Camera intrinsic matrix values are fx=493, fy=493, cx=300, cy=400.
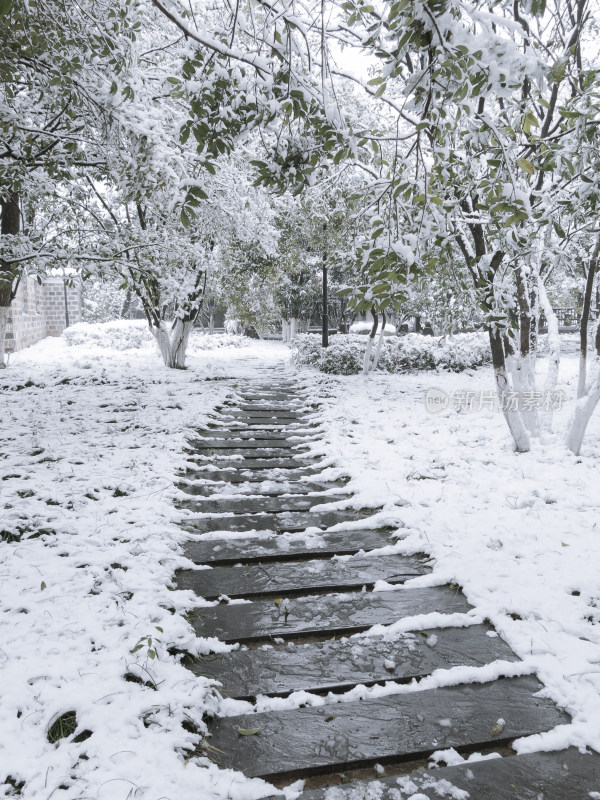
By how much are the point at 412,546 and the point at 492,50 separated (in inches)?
112

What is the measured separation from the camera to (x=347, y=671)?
2250mm

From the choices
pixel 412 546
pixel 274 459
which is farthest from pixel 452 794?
pixel 274 459

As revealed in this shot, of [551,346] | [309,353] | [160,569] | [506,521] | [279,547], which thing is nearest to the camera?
[160,569]

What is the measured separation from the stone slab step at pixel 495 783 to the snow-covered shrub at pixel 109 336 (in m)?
17.5

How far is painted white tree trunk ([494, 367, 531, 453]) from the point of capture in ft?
18.6

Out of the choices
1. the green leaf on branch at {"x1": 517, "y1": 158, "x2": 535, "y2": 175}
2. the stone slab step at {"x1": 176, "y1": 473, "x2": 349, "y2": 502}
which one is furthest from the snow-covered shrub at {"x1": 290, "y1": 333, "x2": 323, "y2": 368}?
the green leaf on branch at {"x1": 517, "y1": 158, "x2": 535, "y2": 175}

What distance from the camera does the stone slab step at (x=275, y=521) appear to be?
3.74 m

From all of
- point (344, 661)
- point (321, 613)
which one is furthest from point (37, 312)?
point (344, 661)

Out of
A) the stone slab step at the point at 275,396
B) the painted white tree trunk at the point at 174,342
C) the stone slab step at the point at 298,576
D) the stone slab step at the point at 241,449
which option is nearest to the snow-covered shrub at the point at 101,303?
the painted white tree trunk at the point at 174,342

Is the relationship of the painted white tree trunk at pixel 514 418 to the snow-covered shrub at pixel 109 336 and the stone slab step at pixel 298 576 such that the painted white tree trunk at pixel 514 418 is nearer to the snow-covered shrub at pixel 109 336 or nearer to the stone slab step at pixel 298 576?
the stone slab step at pixel 298 576

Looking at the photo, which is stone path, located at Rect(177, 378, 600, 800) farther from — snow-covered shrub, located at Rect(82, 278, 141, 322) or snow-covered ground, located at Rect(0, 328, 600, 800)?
snow-covered shrub, located at Rect(82, 278, 141, 322)

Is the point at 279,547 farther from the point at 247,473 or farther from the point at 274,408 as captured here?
the point at 274,408

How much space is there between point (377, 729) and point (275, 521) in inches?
80.8

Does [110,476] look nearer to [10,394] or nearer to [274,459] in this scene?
[274,459]
